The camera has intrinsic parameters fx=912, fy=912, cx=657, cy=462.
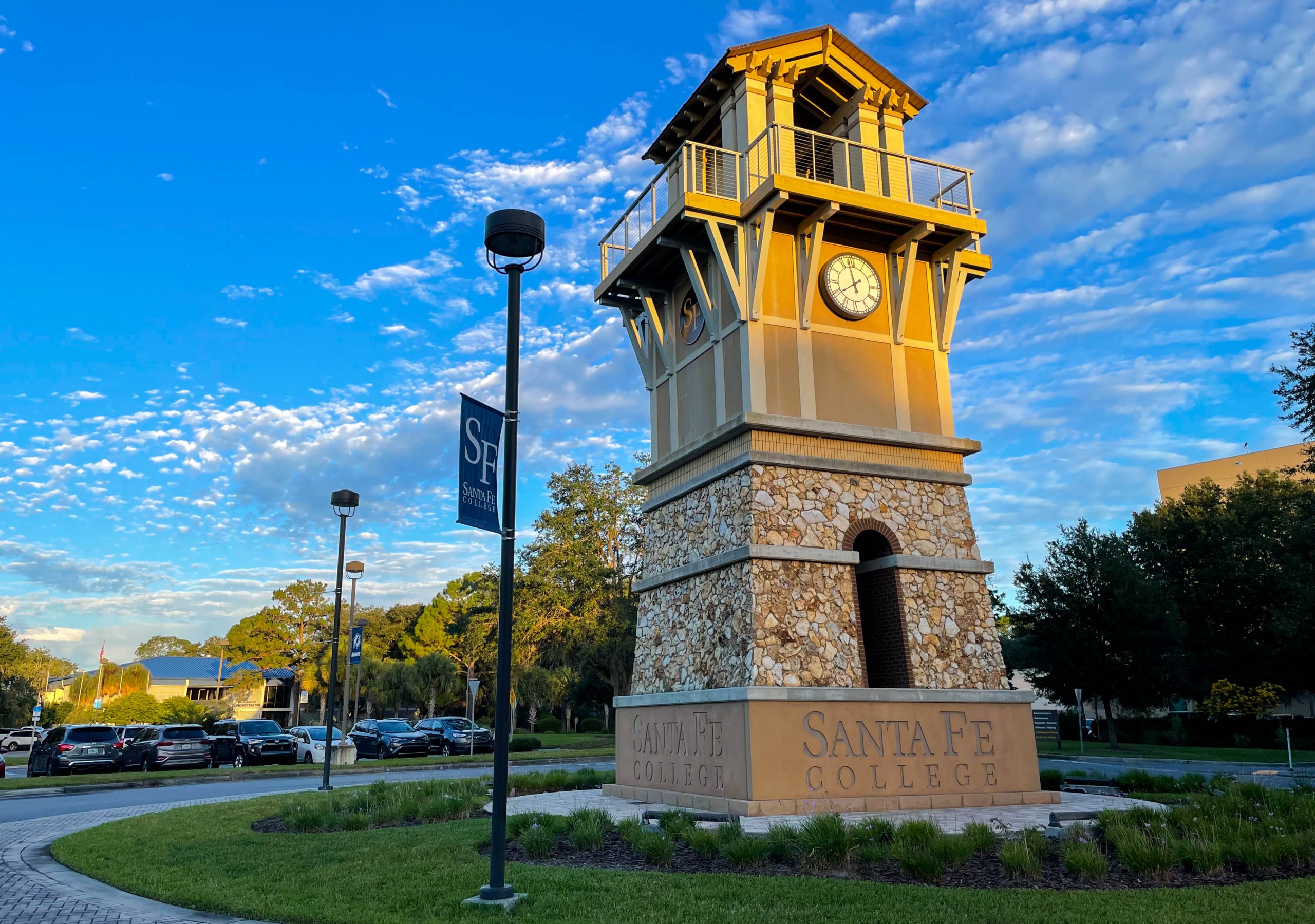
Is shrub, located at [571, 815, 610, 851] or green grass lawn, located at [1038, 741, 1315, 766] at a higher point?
shrub, located at [571, 815, 610, 851]

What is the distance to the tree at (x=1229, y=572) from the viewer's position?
4044 cm

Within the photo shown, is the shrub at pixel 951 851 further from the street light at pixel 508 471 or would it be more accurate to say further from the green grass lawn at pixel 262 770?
the green grass lawn at pixel 262 770

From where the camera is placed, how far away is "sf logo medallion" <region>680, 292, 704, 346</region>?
56.6ft

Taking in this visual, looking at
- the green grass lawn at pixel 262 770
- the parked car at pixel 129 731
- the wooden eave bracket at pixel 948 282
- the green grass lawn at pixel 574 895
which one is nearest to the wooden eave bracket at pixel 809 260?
the wooden eave bracket at pixel 948 282

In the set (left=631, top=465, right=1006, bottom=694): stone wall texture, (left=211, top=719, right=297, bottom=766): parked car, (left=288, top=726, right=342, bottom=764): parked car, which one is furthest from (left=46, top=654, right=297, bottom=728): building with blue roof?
(left=631, top=465, right=1006, bottom=694): stone wall texture

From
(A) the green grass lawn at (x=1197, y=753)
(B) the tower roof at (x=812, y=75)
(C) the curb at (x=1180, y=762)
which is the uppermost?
(B) the tower roof at (x=812, y=75)

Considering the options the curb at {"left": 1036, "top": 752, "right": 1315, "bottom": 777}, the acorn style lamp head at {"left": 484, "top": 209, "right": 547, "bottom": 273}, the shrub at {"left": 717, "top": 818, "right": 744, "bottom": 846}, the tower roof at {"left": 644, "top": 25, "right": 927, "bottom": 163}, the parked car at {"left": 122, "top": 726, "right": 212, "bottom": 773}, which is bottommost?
the curb at {"left": 1036, "top": 752, "right": 1315, "bottom": 777}

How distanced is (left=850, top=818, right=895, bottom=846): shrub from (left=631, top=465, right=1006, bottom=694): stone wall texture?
4079mm

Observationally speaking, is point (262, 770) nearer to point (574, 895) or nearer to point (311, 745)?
point (311, 745)

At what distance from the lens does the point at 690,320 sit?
696 inches

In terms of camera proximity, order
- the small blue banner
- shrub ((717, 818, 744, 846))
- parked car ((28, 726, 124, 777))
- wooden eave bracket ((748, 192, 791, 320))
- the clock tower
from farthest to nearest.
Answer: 1. parked car ((28, 726, 124, 777))
2. the small blue banner
3. wooden eave bracket ((748, 192, 791, 320))
4. the clock tower
5. shrub ((717, 818, 744, 846))

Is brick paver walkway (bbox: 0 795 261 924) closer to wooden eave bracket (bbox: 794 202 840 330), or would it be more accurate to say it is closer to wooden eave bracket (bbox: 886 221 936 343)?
wooden eave bracket (bbox: 794 202 840 330)

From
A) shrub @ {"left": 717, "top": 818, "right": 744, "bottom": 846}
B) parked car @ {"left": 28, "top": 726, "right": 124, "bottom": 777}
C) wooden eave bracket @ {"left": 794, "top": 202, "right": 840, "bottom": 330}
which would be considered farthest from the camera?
parked car @ {"left": 28, "top": 726, "right": 124, "bottom": 777}

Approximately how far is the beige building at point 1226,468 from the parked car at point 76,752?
206 ft
